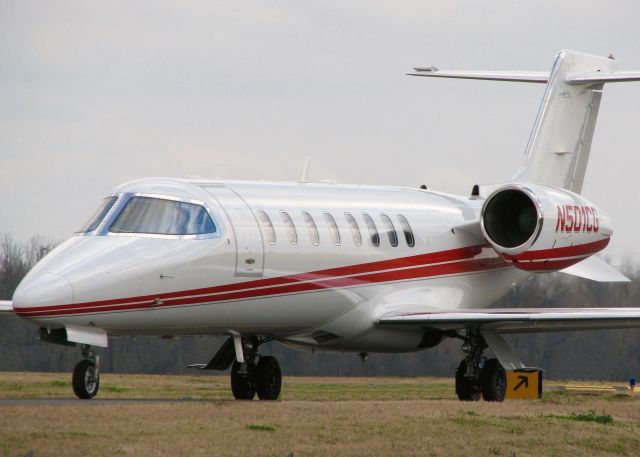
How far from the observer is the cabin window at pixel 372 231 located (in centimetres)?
2395

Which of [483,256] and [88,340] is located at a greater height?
[483,256]

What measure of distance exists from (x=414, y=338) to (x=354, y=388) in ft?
23.3

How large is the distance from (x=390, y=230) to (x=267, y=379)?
135 inches

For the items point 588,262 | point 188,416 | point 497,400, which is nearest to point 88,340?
point 188,416

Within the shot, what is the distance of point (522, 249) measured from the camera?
2514 centimetres

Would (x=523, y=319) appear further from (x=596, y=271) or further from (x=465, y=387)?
(x=596, y=271)

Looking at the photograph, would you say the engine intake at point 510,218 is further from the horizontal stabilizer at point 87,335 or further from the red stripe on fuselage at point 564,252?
the horizontal stabilizer at point 87,335

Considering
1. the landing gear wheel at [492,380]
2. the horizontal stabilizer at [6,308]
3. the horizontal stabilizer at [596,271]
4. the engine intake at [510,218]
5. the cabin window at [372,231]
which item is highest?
the engine intake at [510,218]

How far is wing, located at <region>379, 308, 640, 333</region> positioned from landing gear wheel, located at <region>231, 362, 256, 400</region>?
7.95 ft

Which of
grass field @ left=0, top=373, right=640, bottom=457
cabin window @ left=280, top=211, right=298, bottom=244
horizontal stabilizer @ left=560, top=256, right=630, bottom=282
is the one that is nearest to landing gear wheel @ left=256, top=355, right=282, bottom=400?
cabin window @ left=280, top=211, right=298, bottom=244

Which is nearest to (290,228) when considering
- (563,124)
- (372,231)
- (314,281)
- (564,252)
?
(314,281)

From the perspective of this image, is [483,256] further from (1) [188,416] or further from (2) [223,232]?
(1) [188,416]

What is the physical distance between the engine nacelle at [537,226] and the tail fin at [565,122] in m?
2.69

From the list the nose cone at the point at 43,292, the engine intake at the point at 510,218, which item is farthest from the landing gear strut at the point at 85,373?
the engine intake at the point at 510,218
